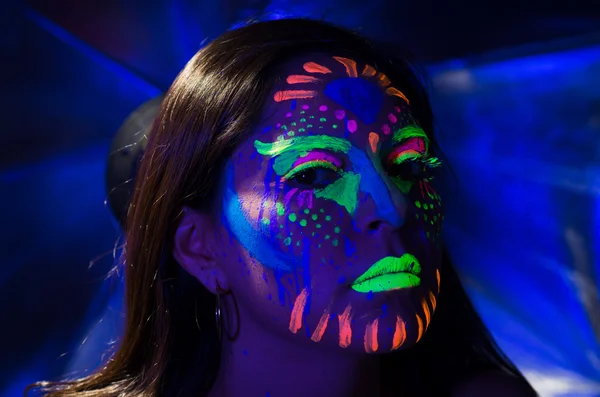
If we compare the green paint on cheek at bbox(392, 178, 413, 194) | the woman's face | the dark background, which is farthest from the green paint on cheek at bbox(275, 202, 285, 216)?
the dark background

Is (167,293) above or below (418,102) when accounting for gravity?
below

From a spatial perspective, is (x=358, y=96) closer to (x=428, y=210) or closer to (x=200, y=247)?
(x=428, y=210)

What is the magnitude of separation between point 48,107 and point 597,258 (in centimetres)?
176

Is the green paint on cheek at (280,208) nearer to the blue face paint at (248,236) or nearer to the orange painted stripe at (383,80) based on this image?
the blue face paint at (248,236)

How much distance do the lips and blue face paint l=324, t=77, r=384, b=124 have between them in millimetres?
288

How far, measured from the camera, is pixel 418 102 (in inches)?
65.4

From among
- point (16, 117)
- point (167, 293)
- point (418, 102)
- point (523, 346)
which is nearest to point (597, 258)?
point (523, 346)

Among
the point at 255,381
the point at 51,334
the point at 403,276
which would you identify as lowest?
the point at 255,381

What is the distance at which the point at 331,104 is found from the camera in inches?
52.9

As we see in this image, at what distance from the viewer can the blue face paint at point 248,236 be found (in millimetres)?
1279

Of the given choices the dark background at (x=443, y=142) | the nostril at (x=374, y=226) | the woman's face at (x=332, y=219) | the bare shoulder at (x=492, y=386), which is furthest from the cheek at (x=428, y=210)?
the dark background at (x=443, y=142)

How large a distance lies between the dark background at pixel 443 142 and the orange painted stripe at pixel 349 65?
632 mm

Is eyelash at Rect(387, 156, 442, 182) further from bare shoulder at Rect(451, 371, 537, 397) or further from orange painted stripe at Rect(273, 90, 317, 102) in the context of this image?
bare shoulder at Rect(451, 371, 537, 397)

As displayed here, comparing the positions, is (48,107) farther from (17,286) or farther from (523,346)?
(523,346)
